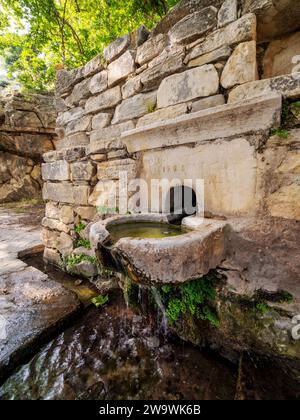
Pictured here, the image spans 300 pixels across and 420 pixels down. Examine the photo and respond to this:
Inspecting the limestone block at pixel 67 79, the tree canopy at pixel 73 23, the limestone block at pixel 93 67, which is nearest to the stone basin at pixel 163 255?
the limestone block at pixel 93 67

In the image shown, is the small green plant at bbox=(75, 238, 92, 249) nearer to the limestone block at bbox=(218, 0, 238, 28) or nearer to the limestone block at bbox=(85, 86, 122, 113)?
the limestone block at bbox=(85, 86, 122, 113)

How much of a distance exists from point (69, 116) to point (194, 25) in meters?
2.18

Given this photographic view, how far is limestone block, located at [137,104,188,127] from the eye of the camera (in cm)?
194

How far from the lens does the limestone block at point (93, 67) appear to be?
8.90 feet

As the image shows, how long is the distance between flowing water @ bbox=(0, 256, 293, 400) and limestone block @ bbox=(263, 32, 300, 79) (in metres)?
2.28

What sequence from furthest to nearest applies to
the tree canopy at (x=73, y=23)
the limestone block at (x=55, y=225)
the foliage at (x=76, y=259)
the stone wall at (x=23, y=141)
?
the stone wall at (x=23, y=141) < the tree canopy at (x=73, y=23) < the limestone block at (x=55, y=225) < the foliage at (x=76, y=259)

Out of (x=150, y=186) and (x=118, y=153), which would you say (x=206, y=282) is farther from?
(x=118, y=153)

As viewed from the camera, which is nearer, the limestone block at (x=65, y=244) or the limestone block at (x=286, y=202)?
the limestone block at (x=286, y=202)

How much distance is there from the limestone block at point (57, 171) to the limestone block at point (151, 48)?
1.73 m

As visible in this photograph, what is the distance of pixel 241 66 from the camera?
158cm

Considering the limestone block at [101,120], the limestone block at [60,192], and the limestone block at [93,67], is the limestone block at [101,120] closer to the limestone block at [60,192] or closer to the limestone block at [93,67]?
the limestone block at [93,67]

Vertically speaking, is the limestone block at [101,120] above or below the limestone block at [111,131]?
above
